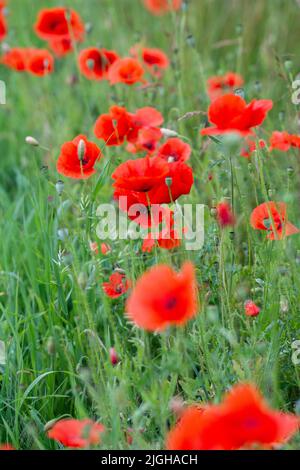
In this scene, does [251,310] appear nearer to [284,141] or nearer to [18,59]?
[284,141]

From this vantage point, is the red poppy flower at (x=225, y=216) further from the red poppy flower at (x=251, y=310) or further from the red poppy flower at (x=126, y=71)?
the red poppy flower at (x=126, y=71)

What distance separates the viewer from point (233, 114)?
1615mm

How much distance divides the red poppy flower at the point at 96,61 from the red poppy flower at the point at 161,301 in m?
1.36

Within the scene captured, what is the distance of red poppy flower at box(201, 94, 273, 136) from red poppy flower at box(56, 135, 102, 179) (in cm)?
31

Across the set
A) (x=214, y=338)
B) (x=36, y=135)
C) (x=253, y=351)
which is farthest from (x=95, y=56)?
(x=253, y=351)

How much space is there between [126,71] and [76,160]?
1.98 ft

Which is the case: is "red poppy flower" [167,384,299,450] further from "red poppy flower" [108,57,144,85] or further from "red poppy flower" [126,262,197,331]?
"red poppy flower" [108,57,144,85]

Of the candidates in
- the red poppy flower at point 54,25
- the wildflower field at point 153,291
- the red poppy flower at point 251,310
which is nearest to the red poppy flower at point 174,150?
the wildflower field at point 153,291

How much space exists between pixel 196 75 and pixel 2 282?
161 cm

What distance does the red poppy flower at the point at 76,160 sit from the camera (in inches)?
70.8

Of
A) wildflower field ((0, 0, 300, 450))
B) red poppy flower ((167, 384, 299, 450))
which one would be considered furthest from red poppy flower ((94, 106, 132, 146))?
red poppy flower ((167, 384, 299, 450))

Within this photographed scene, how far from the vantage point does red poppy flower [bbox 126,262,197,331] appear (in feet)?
4.03

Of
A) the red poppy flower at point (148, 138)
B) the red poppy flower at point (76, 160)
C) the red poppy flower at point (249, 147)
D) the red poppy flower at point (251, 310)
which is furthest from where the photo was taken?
the red poppy flower at point (148, 138)

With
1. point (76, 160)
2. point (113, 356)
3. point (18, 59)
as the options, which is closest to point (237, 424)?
point (113, 356)
